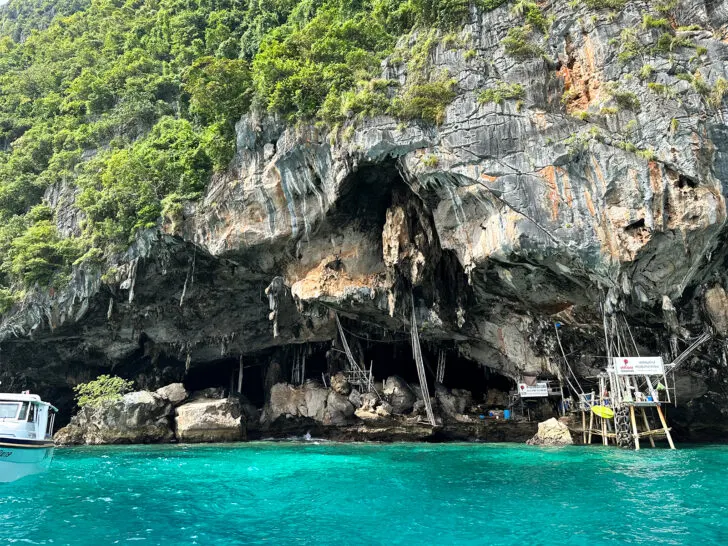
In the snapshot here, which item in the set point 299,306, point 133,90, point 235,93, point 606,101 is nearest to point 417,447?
point 299,306

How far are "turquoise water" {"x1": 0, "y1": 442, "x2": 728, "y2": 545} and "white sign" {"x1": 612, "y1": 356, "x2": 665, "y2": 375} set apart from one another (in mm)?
2483

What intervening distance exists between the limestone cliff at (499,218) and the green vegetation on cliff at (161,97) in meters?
1.01

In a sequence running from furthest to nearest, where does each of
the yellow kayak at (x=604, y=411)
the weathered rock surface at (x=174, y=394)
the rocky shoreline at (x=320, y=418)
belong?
the weathered rock surface at (x=174, y=394)
the rocky shoreline at (x=320, y=418)
the yellow kayak at (x=604, y=411)

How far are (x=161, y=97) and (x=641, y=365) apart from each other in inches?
1098

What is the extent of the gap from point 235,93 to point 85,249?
1017 cm

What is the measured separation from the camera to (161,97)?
3027cm

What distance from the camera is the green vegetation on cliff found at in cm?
1992

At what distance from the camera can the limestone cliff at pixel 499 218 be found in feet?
50.4

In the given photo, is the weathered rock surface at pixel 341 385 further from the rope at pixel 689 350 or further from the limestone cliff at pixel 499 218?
the rope at pixel 689 350

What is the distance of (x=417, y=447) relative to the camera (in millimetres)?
19875

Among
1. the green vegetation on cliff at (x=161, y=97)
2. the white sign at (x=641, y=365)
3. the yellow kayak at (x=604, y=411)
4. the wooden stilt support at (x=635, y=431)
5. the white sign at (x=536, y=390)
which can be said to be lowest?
the wooden stilt support at (x=635, y=431)

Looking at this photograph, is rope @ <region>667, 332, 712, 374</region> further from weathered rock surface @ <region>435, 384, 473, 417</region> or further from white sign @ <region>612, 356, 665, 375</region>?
weathered rock surface @ <region>435, 384, 473, 417</region>

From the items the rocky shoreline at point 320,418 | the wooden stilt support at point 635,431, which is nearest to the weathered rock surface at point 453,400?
the rocky shoreline at point 320,418

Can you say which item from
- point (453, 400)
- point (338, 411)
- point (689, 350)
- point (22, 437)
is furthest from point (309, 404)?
point (689, 350)
